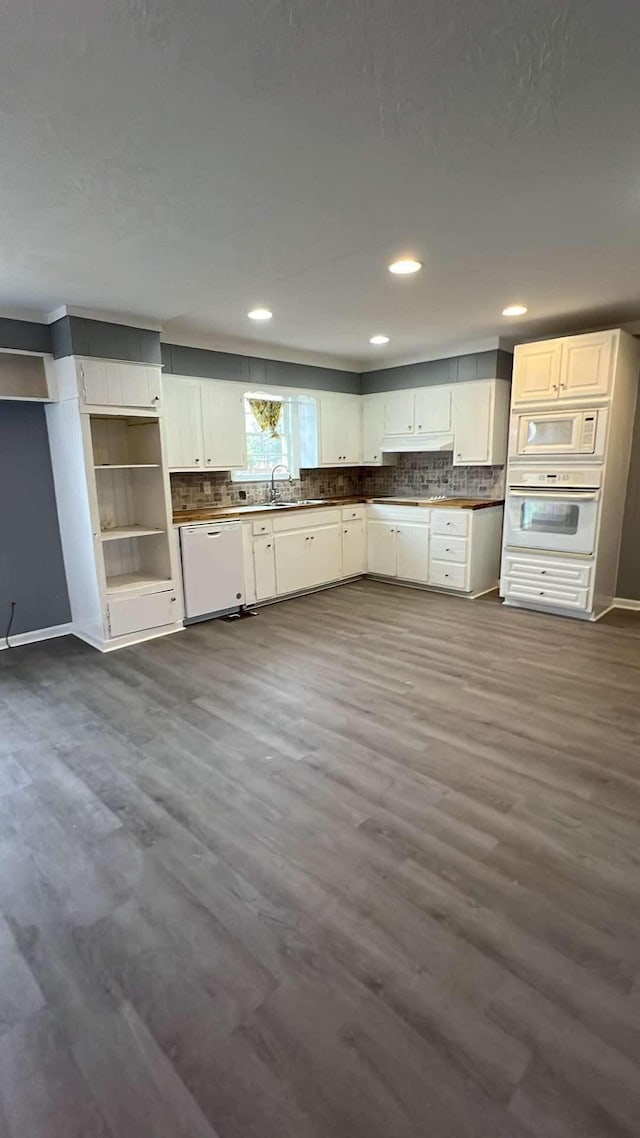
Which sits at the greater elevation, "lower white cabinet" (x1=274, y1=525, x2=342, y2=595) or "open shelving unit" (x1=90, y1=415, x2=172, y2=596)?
"open shelving unit" (x1=90, y1=415, x2=172, y2=596)

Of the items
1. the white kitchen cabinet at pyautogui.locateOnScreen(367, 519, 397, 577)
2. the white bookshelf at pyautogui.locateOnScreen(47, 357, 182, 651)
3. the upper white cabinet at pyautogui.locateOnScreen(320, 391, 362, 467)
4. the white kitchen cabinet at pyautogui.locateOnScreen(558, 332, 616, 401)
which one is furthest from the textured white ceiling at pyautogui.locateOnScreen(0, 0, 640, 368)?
the white kitchen cabinet at pyautogui.locateOnScreen(367, 519, 397, 577)

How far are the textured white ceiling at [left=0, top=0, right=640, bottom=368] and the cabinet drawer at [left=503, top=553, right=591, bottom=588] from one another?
211cm

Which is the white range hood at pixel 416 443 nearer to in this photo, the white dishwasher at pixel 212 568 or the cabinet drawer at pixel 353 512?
the cabinet drawer at pixel 353 512

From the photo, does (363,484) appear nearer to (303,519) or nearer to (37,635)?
(303,519)

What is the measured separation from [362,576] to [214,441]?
2.36 metres

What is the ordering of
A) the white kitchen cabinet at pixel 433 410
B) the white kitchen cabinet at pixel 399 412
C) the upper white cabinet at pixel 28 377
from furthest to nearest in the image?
the white kitchen cabinet at pixel 399 412
the white kitchen cabinet at pixel 433 410
the upper white cabinet at pixel 28 377

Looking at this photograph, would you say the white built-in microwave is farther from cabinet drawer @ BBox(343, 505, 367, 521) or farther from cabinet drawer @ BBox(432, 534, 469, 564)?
cabinet drawer @ BBox(343, 505, 367, 521)

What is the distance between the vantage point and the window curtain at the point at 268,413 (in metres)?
5.48

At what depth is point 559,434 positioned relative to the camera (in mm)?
4359

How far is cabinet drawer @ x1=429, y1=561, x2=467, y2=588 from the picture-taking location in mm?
5180

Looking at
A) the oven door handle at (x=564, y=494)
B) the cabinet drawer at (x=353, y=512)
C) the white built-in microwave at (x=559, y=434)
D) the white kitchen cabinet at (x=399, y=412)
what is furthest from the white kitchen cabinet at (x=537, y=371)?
the cabinet drawer at (x=353, y=512)

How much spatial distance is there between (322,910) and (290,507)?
153 inches

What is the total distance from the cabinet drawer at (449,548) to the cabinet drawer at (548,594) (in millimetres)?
487

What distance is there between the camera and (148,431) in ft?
13.9
